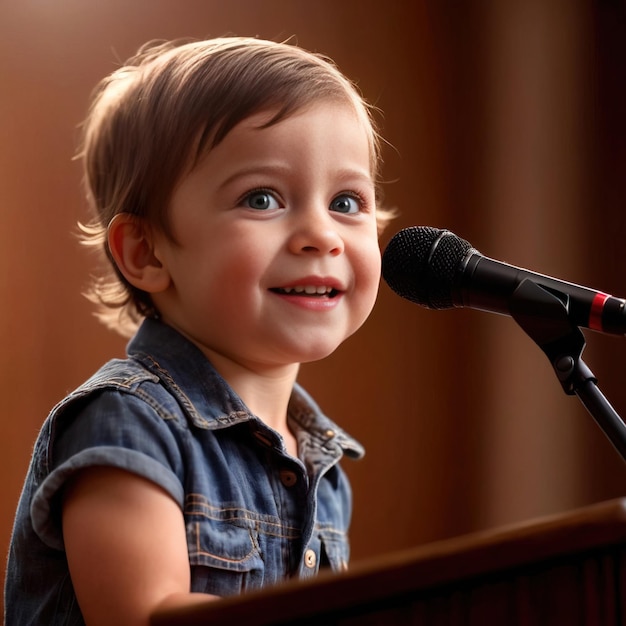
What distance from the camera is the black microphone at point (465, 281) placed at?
0.69 meters

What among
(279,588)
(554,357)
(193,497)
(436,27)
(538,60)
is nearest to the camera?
(279,588)

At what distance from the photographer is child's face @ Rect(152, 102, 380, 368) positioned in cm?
91

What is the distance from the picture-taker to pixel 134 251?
0.98 metres

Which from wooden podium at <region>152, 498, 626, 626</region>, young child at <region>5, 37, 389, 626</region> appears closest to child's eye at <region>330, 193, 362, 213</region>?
young child at <region>5, 37, 389, 626</region>

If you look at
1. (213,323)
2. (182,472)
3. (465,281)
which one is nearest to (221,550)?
(182,472)

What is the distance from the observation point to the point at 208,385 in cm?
94

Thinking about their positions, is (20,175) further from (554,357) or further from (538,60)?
(538,60)

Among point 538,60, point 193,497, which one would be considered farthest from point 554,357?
point 538,60

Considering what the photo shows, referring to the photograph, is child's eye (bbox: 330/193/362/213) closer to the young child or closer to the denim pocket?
the young child

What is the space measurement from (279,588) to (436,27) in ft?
5.04

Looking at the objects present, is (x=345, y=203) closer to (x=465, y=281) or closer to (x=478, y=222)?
(x=465, y=281)

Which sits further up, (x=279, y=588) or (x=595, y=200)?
(x=595, y=200)

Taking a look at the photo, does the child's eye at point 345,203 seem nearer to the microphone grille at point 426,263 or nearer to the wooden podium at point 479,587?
the microphone grille at point 426,263

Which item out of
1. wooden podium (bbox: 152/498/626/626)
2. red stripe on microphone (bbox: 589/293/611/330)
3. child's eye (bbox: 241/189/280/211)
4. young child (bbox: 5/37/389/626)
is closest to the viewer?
wooden podium (bbox: 152/498/626/626)
